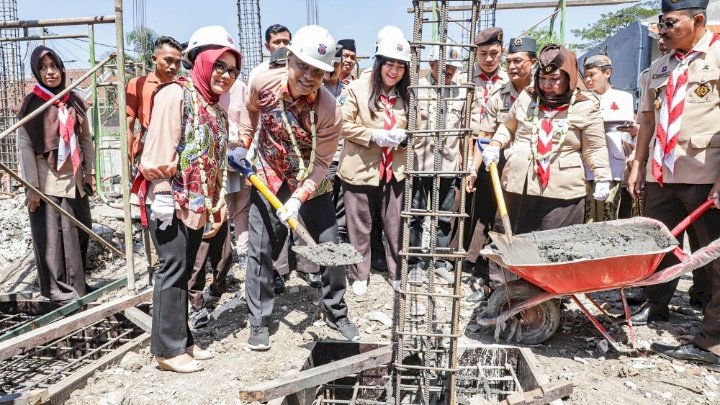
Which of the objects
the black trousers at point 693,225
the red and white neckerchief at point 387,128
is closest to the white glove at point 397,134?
the red and white neckerchief at point 387,128

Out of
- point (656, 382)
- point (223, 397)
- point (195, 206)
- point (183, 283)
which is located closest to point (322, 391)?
point (223, 397)

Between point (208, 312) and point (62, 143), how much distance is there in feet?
6.09

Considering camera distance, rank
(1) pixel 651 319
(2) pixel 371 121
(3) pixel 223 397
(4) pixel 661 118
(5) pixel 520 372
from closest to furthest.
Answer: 1. (3) pixel 223 397
2. (5) pixel 520 372
3. (4) pixel 661 118
4. (1) pixel 651 319
5. (2) pixel 371 121

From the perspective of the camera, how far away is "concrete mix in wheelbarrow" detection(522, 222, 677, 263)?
3.24 m

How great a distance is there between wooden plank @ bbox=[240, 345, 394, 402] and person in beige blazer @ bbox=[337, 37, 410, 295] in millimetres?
1521

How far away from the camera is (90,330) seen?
13.3 feet

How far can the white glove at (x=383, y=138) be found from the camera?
165 inches

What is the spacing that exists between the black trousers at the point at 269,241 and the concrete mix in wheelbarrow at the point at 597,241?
1.43 m

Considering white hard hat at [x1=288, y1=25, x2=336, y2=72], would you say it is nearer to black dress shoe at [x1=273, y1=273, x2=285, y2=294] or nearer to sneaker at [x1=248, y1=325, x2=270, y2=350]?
sneaker at [x1=248, y1=325, x2=270, y2=350]

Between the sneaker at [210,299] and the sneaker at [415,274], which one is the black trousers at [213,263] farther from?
the sneaker at [415,274]

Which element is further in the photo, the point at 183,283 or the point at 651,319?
the point at 651,319

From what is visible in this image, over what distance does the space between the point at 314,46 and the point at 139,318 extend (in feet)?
8.05

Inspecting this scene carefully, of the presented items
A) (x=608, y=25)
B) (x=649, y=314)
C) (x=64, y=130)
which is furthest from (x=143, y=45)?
(x=608, y=25)

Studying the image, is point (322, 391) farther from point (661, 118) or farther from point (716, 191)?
point (661, 118)
